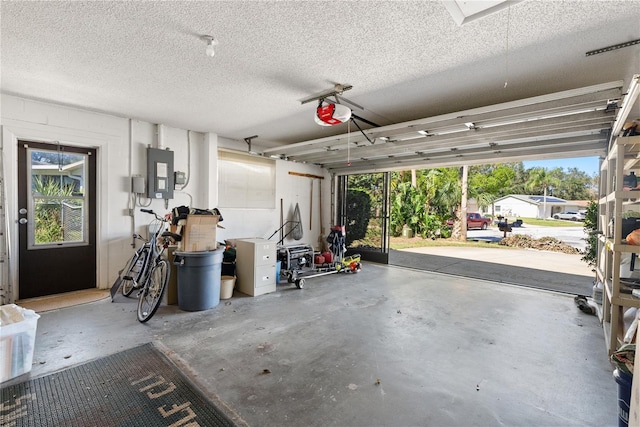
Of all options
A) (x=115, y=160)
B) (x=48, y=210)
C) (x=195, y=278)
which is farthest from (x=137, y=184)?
(x=195, y=278)

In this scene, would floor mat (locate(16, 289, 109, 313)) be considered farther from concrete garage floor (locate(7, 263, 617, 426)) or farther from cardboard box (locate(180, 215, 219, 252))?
cardboard box (locate(180, 215, 219, 252))

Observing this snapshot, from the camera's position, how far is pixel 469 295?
4.41 metres

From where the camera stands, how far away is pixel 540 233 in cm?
1188

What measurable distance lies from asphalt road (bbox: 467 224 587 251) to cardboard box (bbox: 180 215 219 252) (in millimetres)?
11942

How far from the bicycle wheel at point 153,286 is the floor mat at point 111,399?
40.9 inches

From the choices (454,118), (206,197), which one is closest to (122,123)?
(206,197)

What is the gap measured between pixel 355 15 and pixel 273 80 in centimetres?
128

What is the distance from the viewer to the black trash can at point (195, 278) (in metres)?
3.47

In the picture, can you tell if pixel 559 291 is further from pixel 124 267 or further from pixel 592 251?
pixel 124 267

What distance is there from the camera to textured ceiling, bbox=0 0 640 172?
1926 millimetres

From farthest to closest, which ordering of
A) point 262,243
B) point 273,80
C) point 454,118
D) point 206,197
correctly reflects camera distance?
point 206,197, point 262,243, point 454,118, point 273,80

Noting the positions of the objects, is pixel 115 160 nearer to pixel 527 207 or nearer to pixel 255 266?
pixel 255 266

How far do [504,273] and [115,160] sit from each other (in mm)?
7337

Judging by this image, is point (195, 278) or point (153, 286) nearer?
point (153, 286)
